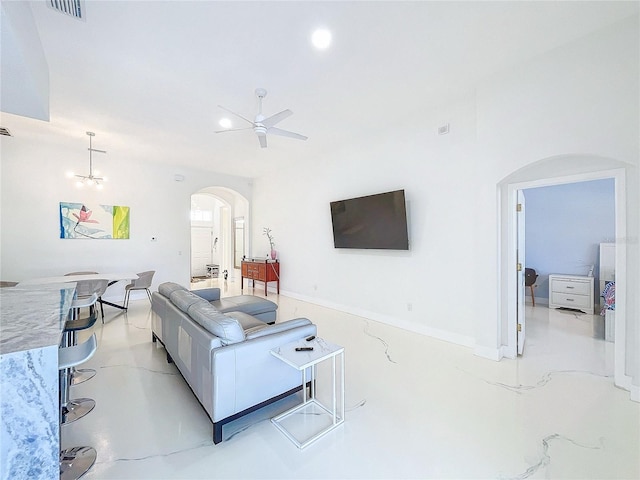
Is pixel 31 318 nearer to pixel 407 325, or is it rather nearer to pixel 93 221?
pixel 407 325

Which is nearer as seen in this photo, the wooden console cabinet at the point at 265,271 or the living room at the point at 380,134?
the living room at the point at 380,134

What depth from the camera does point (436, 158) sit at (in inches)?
146

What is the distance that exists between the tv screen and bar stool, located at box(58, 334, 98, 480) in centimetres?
352

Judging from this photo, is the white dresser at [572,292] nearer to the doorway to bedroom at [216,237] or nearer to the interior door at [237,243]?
the doorway to bedroom at [216,237]

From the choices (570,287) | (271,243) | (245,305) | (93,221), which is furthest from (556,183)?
(93,221)

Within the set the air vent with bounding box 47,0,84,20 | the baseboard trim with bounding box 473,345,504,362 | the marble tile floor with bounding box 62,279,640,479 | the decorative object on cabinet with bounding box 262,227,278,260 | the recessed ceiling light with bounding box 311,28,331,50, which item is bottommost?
the marble tile floor with bounding box 62,279,640,479

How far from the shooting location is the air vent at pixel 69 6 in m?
2.03

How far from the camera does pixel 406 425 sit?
2010mm

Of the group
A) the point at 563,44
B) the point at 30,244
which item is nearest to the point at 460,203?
the point at 563,44

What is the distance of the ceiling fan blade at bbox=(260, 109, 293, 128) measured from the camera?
9.79 ft

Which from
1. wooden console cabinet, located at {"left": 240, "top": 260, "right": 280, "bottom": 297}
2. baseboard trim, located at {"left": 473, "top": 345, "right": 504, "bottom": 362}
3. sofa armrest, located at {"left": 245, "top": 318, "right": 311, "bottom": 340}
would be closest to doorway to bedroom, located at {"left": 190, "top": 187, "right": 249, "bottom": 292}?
wooden console cabinet, located at {"left": 240, "top": 260, "right": 280, "bottom": 297}

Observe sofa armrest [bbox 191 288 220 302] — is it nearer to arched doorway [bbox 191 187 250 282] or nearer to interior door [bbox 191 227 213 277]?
arched doorway [bbox 191 187 250 282]

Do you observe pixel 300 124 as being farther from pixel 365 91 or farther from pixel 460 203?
pixel 460 203

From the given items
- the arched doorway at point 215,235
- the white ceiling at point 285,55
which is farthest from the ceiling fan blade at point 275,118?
the arched doorway at point 215,235
